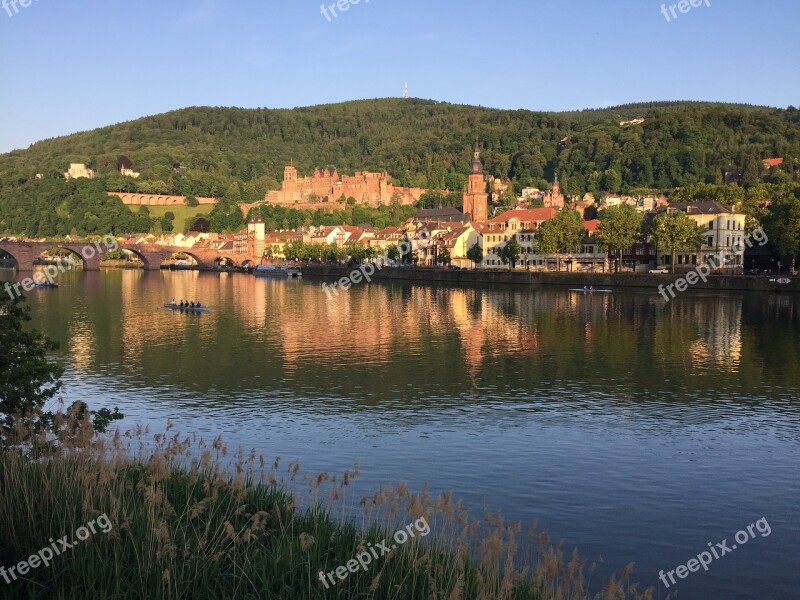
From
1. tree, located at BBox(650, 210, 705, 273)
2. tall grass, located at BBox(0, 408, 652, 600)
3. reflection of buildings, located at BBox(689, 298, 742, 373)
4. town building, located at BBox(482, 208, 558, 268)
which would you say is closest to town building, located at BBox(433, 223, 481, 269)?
town building, located at BBox(482, 208, 558, 268)

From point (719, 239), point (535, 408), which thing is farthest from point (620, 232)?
point (535, 408)

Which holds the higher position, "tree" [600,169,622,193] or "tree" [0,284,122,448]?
"tree" [600,169,622,193]

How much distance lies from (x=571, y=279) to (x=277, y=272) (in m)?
56.8

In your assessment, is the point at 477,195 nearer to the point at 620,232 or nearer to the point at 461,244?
the point at 461,244

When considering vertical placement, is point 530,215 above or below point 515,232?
above

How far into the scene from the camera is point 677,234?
83938mm

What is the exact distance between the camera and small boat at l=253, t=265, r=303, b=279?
125312mm

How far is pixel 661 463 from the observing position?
18891mm

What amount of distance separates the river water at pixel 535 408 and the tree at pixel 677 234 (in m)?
30.8

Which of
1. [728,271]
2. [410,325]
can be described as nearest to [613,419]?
[410,325]

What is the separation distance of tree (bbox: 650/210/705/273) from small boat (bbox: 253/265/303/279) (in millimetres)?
56865

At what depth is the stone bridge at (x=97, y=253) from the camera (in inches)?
5330

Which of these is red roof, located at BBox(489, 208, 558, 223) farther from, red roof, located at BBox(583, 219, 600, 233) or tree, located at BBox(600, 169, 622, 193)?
tree, located at BBox(600, 169, 622, 193)

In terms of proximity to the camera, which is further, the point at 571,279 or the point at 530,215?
the point at 530,215
